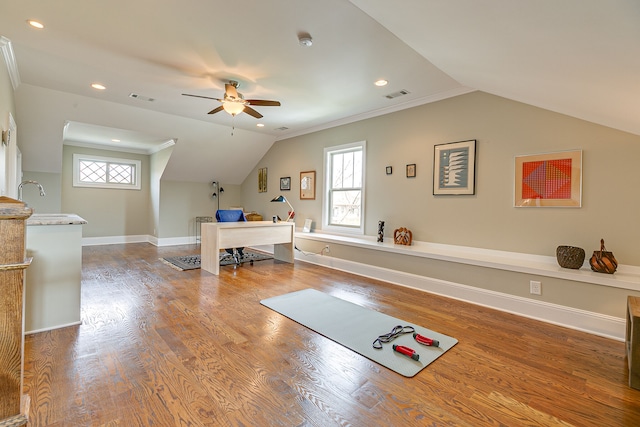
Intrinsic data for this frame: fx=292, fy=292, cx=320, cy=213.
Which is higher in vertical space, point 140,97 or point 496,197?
point 140,97

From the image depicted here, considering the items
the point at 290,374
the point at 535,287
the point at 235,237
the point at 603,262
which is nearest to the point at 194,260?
the point at 235,237

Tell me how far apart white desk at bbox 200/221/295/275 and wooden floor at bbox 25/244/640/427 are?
127 cm

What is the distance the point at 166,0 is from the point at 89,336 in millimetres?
2626

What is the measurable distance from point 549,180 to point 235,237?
4.02m

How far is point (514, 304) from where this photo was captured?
2994 mm

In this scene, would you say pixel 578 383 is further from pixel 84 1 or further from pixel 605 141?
pixel 84 1

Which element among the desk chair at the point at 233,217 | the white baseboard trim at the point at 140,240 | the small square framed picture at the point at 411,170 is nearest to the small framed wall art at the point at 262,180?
the desk chair at the point at 233,217

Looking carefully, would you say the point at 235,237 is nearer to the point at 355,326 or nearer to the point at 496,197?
the point at 355,326

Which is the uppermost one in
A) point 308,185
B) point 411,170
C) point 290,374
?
point 411,170

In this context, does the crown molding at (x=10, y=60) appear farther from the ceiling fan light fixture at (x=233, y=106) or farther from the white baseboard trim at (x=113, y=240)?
the white baseboard trim at (x=113, y=240)

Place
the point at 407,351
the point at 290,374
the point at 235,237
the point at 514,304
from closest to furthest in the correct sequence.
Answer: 1. the point at 290,374
2. the point at 407,351
3. the point at 514,304
4. the point at 235,237

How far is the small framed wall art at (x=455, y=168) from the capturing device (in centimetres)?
365

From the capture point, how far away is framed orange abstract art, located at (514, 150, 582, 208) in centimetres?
293

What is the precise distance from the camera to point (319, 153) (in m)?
5.63
